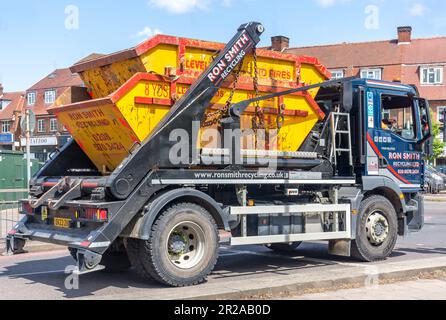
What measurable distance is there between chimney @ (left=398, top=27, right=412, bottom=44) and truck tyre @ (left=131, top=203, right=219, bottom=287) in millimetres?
46805

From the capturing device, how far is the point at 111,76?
28.1ft

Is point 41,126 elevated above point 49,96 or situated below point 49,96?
below

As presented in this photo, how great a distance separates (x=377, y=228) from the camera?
Result: 10.1m

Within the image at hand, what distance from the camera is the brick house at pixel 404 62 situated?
49.2 metres

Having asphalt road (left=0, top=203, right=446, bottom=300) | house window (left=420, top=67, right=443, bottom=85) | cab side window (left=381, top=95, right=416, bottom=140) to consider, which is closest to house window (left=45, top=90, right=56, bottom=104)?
house window (left=420, top=67, right=443, bottom=85)

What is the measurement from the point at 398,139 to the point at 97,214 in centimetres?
562

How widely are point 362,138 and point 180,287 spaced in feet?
13.7

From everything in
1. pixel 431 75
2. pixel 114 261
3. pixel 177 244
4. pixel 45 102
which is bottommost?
pixel 114 261

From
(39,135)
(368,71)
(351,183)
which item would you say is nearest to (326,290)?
(351,183)

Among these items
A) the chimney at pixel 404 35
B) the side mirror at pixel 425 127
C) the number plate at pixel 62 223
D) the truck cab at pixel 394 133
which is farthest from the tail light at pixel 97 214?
the chimney at pixel 404 35

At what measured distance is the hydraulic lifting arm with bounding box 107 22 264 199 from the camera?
743cm

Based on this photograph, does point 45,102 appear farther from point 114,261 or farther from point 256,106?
point 256,106

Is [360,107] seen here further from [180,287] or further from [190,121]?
[180,287]

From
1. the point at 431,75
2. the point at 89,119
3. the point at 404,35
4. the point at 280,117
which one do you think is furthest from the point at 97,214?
the point at 404,35
